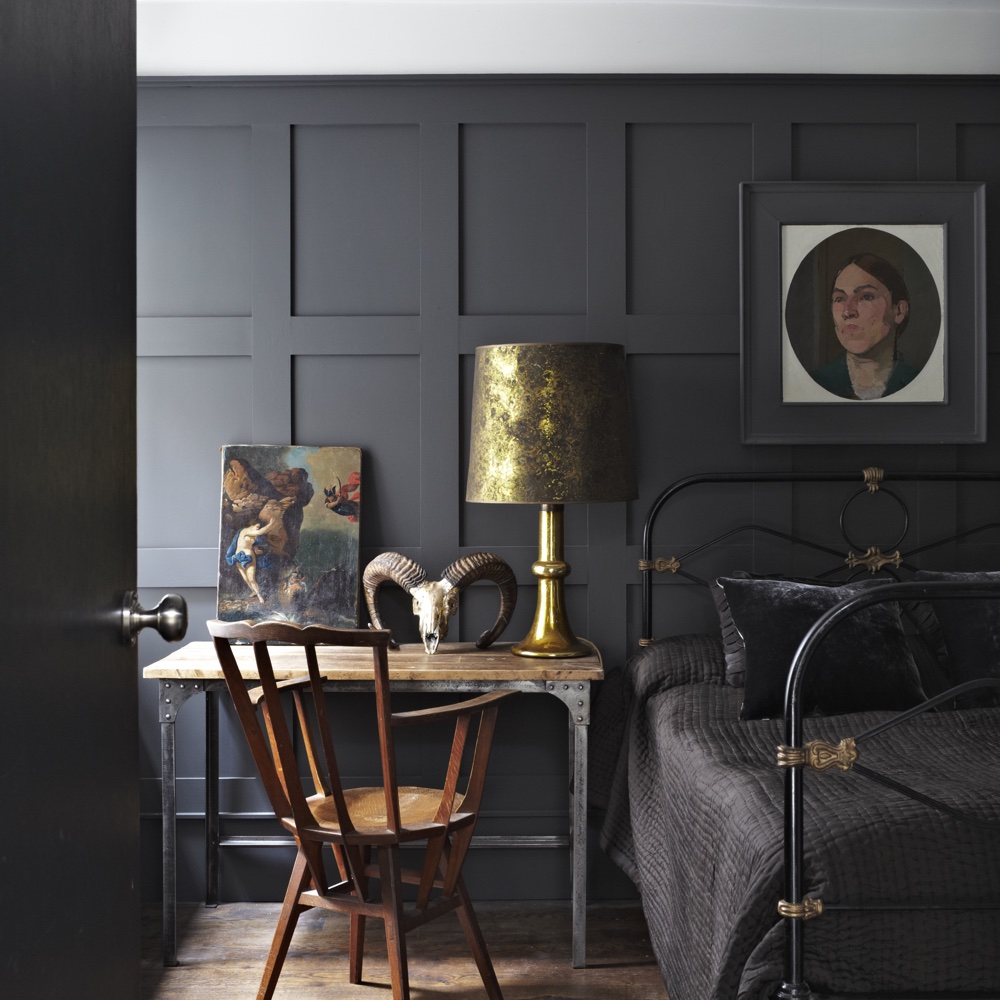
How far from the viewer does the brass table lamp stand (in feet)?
9.22

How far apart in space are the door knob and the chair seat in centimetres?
123

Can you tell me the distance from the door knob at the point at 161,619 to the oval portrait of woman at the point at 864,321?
2.47 m

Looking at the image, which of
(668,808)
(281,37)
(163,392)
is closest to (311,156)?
(281,37)

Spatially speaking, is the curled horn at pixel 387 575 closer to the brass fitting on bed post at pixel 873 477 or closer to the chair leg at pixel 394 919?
the chair leg at pixel 394 919

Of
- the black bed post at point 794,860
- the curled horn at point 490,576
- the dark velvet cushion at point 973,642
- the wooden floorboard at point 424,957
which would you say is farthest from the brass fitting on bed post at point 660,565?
the black bed post at point 794,860

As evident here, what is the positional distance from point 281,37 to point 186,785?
2.38 metres

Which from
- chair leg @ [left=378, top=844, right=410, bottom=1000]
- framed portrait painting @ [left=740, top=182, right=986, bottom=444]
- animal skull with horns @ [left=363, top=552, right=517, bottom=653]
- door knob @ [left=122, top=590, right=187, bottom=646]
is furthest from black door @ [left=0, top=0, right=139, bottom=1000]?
framed portrait painting @ [left=740, top=182, right=986, bottom=444]

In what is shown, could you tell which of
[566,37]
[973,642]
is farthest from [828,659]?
[566,37]

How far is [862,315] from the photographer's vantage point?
324 cm

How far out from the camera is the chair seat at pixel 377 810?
2.34 m

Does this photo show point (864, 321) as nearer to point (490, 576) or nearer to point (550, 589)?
point (550, 589)

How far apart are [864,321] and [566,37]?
130 cm

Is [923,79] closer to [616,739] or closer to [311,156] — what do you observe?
[311,156]

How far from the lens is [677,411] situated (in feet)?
10.8
